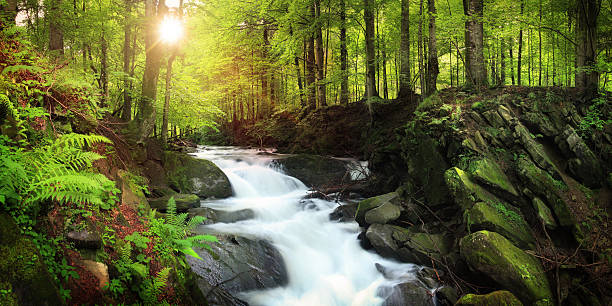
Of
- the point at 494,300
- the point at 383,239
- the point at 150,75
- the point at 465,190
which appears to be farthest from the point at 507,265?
the point at 150,75

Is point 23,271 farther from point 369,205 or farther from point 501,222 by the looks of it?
point 501,222

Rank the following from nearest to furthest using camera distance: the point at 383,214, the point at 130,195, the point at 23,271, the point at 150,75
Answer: the point at 23,271, the point at 130,195, the point at 383,214, the point at 150,75

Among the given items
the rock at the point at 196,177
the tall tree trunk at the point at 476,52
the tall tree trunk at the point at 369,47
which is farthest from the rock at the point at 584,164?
the rock at the point at 196,177

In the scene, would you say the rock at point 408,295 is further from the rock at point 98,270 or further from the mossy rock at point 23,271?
the mossy rock at point 23,271

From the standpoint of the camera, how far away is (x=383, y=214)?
24.6ft

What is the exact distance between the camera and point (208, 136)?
93.2 feet

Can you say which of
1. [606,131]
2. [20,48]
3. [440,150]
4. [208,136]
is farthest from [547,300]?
[208,136]

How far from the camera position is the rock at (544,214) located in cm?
591

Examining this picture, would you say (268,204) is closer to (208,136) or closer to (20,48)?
(20,48)

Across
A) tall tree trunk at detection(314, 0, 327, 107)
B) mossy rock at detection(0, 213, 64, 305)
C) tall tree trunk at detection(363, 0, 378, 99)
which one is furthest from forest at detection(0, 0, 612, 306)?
tall tree trunk at detection(314, 0, 327, 107)

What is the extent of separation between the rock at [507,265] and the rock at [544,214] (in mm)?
984

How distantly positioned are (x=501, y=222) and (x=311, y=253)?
13.7 ft

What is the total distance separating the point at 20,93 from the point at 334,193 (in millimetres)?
8615

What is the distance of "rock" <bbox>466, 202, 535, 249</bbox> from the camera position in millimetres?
5848
